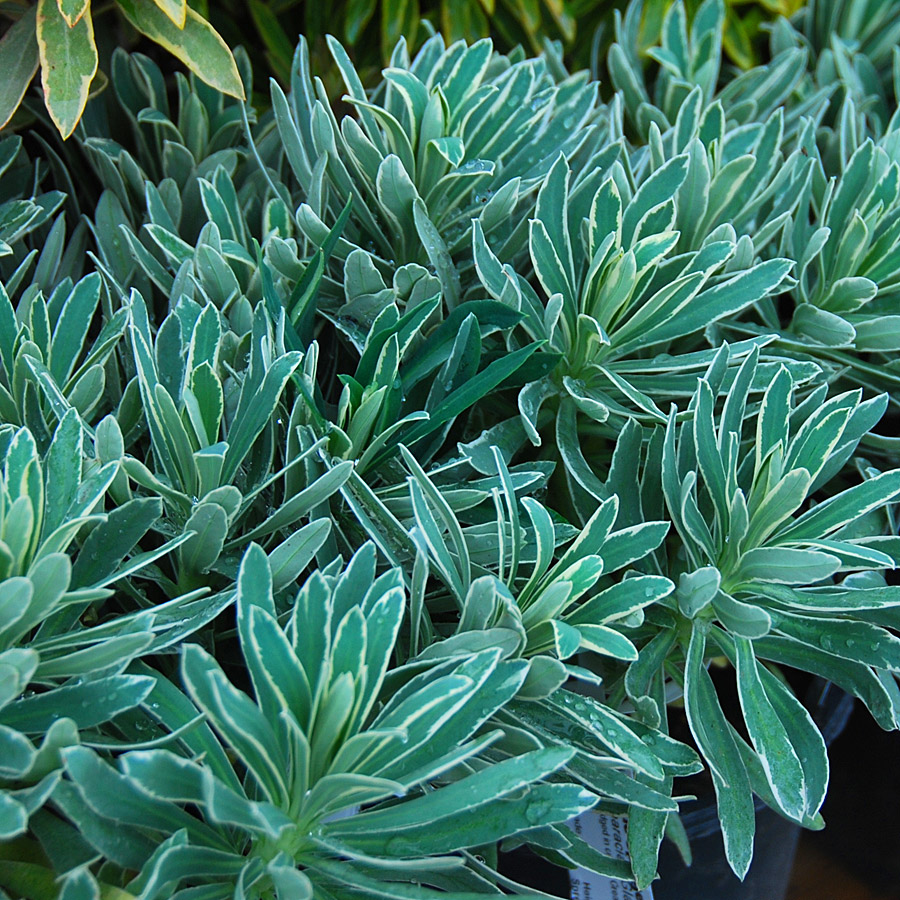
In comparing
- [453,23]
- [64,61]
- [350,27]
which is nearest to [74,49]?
[64,61]

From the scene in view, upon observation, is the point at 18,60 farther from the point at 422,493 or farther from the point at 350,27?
the point at 422,493

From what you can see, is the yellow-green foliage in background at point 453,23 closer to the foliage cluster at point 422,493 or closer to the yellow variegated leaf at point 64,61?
Answer: the foliage cluster at point 422,493

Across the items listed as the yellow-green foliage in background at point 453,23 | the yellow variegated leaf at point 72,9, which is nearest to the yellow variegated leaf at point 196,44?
the yellow variegated leaf at point 72,9

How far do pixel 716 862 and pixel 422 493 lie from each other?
0.59 m

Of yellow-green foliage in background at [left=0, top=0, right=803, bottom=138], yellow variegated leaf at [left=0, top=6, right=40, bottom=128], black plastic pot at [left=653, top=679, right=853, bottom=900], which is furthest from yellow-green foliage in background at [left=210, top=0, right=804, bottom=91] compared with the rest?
black plastic pot at [left=653, top=679, right=853, bottom=900]

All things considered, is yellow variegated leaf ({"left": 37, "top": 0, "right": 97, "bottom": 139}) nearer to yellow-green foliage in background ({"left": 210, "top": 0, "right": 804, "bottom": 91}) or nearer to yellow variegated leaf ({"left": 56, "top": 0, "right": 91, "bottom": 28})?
yellow variegated leaf ({"left": 56, "top": 0, "right": 91, "bottom": 28})

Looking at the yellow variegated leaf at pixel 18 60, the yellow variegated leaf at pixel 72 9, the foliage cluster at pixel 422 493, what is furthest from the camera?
the yellow variegated leaf at pixel 18 60

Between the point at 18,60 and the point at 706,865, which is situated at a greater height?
the point at 18,60

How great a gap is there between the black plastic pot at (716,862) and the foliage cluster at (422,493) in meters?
0.08

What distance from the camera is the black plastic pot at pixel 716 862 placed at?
0.91 metres

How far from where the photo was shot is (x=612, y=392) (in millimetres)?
829

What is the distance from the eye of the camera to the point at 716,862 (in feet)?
3.10

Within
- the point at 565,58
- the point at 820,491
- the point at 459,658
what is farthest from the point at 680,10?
the point at 459,658

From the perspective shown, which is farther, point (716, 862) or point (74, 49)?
point (716, 862)
